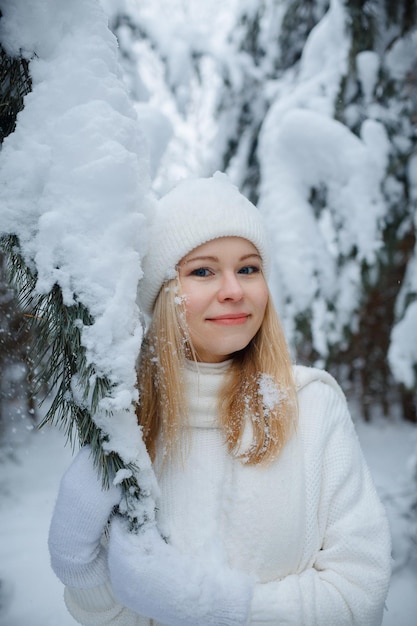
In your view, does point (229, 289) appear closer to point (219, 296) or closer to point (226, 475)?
point (219, 296)

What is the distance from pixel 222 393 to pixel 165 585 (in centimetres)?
49

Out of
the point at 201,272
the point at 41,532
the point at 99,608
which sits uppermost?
the point at 201,272

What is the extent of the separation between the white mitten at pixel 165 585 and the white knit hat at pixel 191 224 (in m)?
0.63

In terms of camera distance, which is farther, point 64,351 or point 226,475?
point 226,475

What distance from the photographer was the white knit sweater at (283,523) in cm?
107

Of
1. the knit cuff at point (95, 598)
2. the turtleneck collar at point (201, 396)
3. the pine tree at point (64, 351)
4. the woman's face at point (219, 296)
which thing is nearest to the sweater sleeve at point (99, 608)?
the knit cuff at point (95, 598)

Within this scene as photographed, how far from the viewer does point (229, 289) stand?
1168mm

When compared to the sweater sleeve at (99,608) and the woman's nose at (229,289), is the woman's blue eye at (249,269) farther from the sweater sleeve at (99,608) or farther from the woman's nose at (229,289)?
the sweater sleeve at (99,608)

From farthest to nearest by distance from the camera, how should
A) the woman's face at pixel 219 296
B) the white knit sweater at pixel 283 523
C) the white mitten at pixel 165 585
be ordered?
the woman's face at pixel 219 296 → the white knit sweater at pixel 283 523 → the white mitten at pixel 165 585

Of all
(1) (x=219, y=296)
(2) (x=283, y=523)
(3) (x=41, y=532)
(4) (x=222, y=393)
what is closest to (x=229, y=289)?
(1) (x=219, y=296)

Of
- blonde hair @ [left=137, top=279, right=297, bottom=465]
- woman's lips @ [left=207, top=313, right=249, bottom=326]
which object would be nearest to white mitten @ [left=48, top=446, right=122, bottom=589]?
blonde hair @ [left=137, top=279, right=297, bottom=465]

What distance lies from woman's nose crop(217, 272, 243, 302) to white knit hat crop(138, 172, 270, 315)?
0.12m

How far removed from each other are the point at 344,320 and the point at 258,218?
1751 mm

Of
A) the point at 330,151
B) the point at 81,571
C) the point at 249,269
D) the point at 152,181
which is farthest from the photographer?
the point at 330,151
